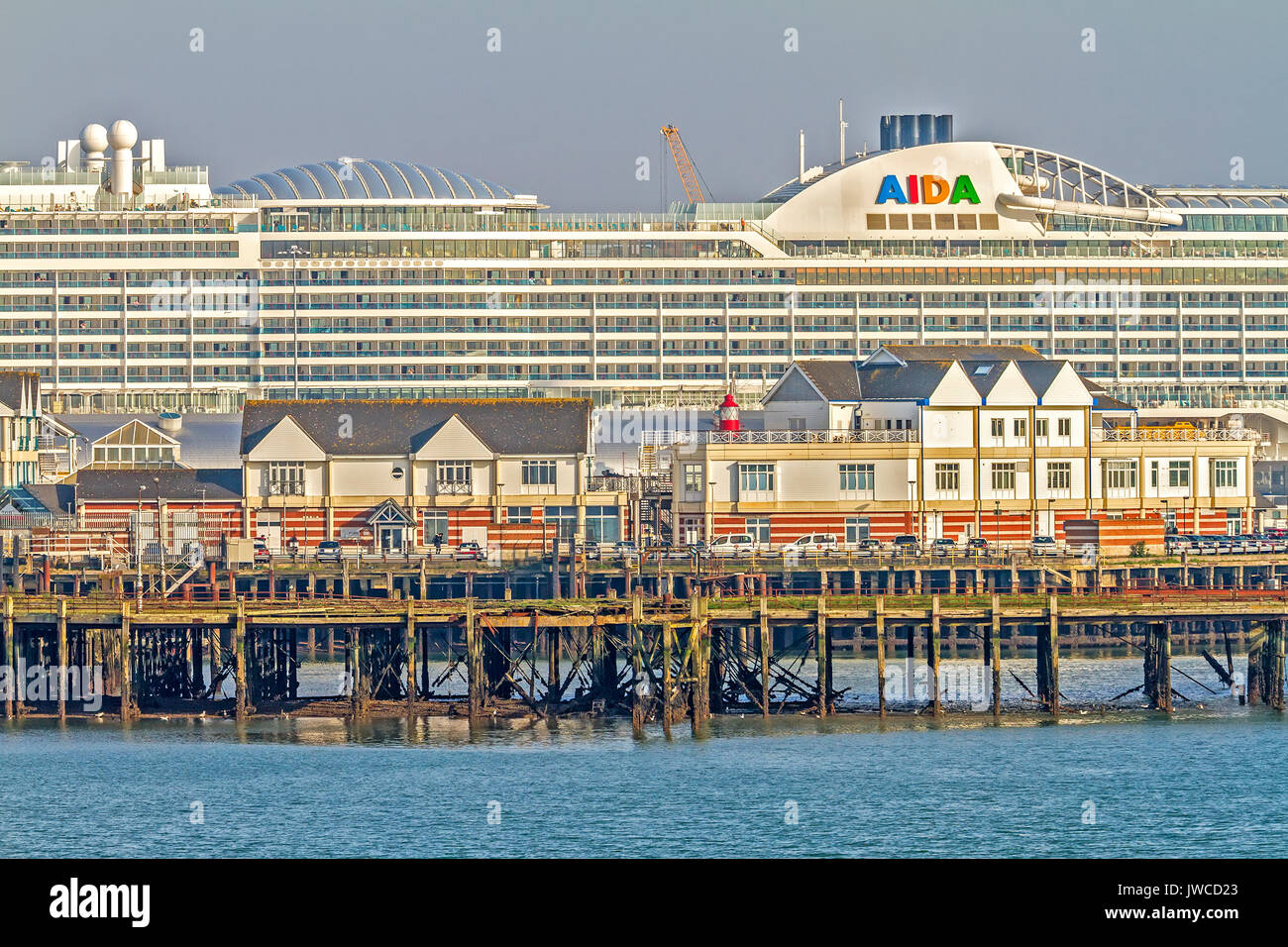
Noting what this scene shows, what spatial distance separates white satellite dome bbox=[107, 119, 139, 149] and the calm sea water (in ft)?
277

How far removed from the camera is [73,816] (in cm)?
6091

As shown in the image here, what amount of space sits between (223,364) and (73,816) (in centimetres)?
9399

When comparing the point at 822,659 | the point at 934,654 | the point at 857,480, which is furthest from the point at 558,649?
the point at 857,480

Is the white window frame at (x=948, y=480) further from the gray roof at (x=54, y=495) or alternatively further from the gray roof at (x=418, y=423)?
the gray roof at (x=54, y=495)

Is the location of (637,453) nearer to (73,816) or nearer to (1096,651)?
(1096,651)

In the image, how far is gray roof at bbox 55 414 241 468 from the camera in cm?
12556

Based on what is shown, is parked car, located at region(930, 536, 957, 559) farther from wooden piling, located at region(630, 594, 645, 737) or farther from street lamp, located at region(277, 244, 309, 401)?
street lamp, located at region(277, 244, 309, 401)

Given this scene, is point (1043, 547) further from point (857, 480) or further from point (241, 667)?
point (241, 667)

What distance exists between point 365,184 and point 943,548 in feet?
214

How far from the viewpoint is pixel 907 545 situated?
104 m

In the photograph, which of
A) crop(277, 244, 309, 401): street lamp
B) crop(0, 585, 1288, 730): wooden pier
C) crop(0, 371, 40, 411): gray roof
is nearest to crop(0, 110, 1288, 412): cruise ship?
crop(277, 244, 309, 401): street lamp
